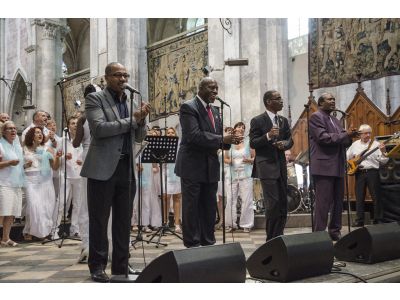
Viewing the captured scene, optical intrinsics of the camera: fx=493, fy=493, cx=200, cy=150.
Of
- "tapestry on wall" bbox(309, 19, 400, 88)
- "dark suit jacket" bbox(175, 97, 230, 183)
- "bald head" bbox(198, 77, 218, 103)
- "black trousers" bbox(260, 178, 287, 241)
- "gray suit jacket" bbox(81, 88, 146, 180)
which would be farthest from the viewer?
"tapestry on wall" bbox(309, 19, 400, 88)

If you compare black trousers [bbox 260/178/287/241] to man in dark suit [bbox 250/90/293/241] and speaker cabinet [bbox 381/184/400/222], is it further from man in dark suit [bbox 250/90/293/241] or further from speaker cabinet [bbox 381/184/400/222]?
speaker cabinet [bbox 381/184/400/222]

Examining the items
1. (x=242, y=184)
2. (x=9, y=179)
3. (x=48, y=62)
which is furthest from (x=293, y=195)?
(x=48, y=62)

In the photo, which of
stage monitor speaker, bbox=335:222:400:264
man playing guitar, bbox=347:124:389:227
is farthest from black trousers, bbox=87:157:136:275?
man playing guitar, bbox=347:124:389:227

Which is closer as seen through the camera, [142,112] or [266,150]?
[142,112]

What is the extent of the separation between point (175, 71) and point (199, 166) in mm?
9761

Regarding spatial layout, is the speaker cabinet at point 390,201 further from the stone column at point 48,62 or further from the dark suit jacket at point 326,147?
the stone column at point 48,62

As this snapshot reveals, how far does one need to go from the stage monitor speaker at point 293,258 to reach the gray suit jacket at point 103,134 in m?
1.45

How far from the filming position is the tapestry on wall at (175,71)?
13.5 meters

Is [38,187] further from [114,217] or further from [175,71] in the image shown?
[175,71]

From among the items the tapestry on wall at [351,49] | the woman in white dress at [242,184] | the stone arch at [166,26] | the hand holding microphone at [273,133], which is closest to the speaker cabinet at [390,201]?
the woman in white dress at [242,184]

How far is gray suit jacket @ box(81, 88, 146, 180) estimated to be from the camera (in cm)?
397

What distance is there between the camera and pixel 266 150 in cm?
546

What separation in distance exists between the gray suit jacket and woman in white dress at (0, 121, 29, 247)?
3.70 m

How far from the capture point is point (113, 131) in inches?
157
